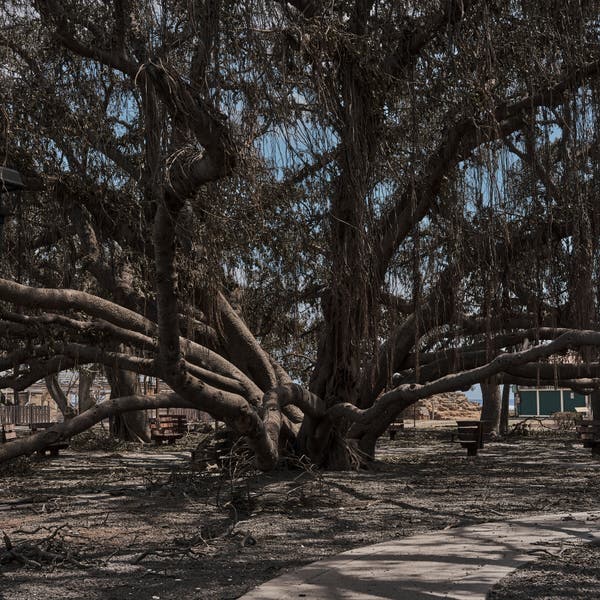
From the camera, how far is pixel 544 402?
4403cm

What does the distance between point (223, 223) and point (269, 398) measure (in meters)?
3.62

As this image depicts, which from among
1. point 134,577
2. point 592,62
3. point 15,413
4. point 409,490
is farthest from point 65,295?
point 15,413

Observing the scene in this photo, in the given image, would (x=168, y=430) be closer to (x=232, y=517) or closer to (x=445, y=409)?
(x=232, y=517)

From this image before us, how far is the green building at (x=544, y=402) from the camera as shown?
43031 mm

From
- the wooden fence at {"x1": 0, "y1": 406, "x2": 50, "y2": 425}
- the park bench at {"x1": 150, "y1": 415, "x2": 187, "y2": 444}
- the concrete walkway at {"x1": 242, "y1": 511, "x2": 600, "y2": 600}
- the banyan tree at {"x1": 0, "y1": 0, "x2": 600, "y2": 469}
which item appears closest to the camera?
the concrete walkway at {"x1": 242, "y1": 511, "x2": 600, "y2": 600}

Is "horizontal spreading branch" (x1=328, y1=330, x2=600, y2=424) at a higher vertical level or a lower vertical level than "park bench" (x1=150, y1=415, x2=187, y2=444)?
higher

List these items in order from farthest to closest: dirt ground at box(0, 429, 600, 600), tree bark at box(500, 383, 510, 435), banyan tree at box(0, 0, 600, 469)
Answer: tree bark at box(500, 383, 510, 435)
banyan tree at box(0, 0, 600, 469)
dirt ground at box(0, 429, 600, 600)

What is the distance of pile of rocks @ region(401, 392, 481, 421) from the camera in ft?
144

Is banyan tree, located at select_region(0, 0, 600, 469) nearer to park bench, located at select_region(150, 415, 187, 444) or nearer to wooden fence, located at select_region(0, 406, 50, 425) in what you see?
park bench, located at select_region(150, 415, 187, 444)

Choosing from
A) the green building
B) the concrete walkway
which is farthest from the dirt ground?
the green building

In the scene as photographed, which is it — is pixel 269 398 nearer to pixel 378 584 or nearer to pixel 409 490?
pixel 409 490

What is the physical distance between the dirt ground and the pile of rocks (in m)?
28.9

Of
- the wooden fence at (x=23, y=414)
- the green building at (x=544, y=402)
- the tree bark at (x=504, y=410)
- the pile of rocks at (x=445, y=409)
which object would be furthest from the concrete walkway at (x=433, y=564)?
the green building at (x=544, y=402)

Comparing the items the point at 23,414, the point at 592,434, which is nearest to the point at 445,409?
the point at 23,414
